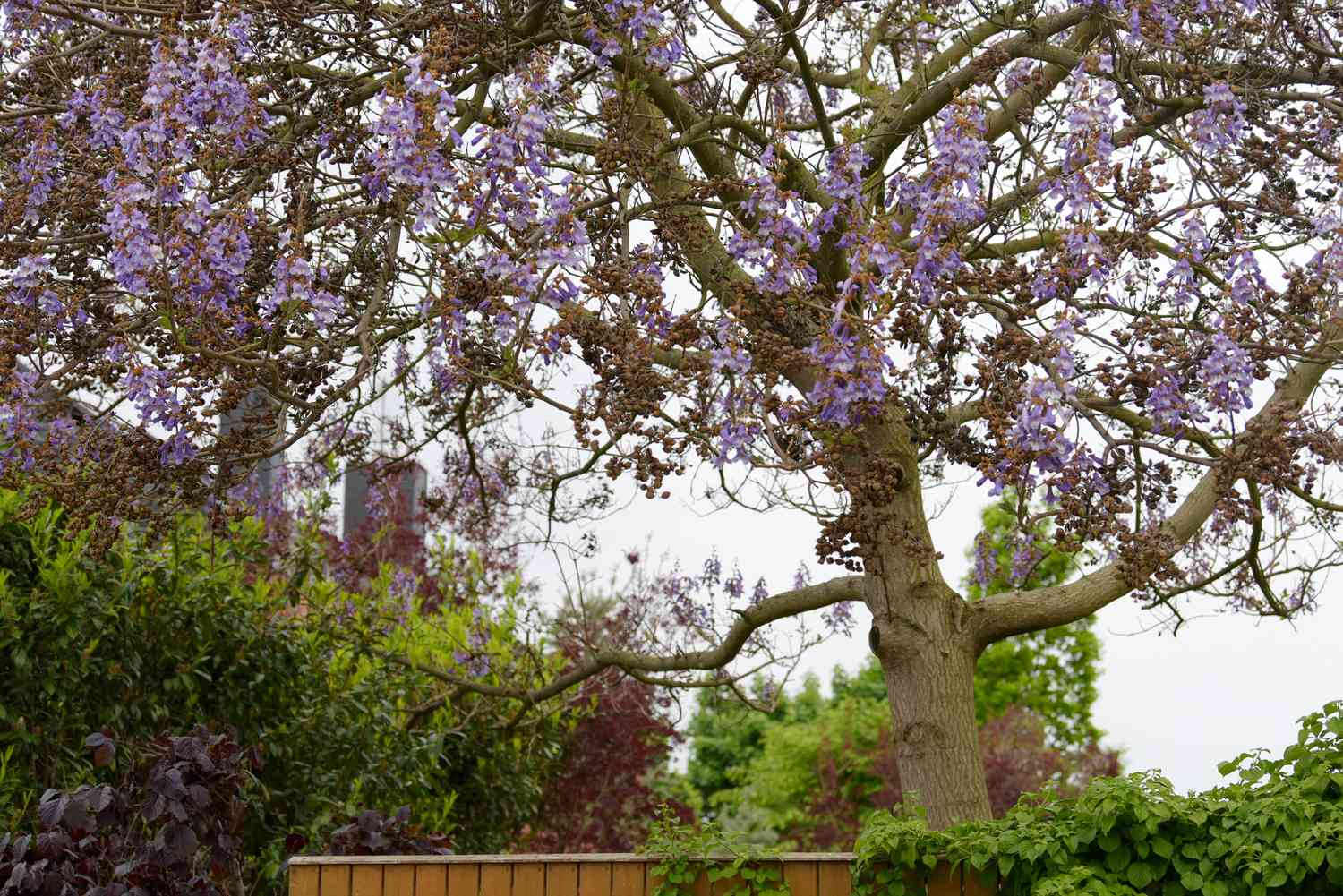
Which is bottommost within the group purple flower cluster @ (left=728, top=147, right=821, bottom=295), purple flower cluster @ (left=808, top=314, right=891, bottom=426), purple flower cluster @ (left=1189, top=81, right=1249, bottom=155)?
purple flower cluster @ (left=808, top=314, right=891, bottom=426)

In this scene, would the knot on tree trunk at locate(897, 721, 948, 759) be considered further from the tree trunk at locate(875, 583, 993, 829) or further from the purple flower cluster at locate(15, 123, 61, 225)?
the purple flower cluster at locate(15, 123, 61, 225)

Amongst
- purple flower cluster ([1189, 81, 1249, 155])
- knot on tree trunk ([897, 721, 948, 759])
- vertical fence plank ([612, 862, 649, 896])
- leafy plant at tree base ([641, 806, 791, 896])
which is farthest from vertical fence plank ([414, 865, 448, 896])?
purple flower cluster ([1189, 81, 1249, 155])

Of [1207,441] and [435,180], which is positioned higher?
[435,180]

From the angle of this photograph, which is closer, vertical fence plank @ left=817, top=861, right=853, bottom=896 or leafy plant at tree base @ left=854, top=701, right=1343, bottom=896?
leafy plant at tree base @ left=854, top=701, right=1343, bottom=896

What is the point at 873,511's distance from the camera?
4.92 metres

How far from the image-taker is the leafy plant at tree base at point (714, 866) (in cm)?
506

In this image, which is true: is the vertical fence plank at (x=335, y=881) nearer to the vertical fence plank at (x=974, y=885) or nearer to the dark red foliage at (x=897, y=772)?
the vertical fence plank at (x=974, y=885)

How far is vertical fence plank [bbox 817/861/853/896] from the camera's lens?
515cm

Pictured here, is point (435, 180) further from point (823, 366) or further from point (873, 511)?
point (873, 511)

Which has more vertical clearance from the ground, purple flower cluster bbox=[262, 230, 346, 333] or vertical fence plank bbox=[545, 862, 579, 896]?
purple flower cluster bbox=[262, 230, 346, 333]

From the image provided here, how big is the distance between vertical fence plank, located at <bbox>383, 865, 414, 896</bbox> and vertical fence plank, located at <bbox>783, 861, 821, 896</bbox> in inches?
50.0

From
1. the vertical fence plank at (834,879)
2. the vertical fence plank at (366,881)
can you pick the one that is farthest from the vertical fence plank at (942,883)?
the vertical fence plank at (366,881)

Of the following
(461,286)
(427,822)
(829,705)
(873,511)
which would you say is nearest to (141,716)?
(427,822)

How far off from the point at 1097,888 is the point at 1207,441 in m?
1.89
